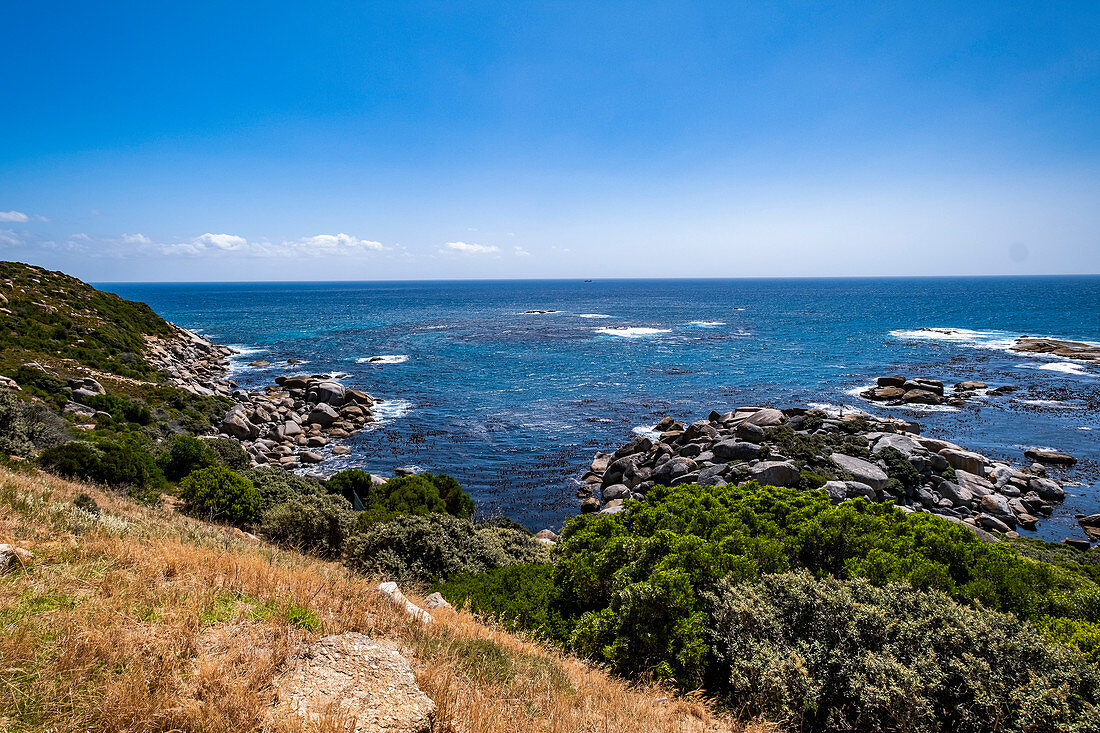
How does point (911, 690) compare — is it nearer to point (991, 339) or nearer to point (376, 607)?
point (376, 607)

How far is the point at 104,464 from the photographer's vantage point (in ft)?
49.4

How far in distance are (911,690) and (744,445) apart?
1960cm

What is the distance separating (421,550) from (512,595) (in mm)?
2928

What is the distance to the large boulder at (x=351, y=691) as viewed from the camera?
14.8ft

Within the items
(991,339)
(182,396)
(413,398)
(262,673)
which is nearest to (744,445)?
(262,673)

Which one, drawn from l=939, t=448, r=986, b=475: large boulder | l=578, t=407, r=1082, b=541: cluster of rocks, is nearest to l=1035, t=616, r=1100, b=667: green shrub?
l=578, t=407, r=1082, b=541: cluster of rocks

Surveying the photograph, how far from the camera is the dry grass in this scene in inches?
165

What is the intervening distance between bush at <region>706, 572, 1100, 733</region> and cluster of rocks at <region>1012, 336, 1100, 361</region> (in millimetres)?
66827

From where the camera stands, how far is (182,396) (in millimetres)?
31750

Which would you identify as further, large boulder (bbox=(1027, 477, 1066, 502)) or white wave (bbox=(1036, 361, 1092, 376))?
white wave (bbox=(1036, 361, 1092, 376))

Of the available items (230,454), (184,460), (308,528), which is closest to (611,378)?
(230,454)

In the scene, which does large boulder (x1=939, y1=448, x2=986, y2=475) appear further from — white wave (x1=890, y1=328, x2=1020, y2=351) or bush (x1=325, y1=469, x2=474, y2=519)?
→ white wave (x1=890, y1=328, x2=1020, y2=351)

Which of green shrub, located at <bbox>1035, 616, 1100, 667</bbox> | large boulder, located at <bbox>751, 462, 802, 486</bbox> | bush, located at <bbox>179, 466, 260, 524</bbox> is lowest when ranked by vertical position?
large boulder, located at <bbox>751, 462, 802, 486</bbox>

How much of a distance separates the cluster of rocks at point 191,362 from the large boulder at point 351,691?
3697 centimetres
